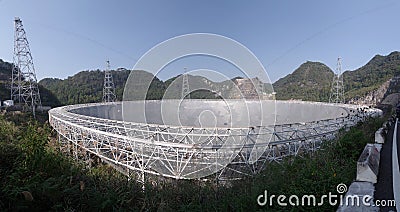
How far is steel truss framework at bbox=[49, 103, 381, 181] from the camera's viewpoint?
718 cm

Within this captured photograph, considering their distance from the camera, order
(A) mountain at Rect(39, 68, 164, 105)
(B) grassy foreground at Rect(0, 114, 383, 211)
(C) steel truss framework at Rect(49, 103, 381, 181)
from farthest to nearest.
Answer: (A) mountain at Rect(39, 68, 164, 105) < (C) steel truss framework at Rect(49, 103, 381, 181) < (B) grassy foreground at Rect(0, 114, 383, 211)

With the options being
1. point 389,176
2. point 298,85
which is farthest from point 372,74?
point 389,176

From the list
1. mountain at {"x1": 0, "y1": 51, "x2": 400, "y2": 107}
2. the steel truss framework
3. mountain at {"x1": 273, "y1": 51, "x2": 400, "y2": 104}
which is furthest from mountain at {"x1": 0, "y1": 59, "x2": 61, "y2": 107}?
mountain at {"x1": 273, "y1": 51, "x2": 400, "y2": 104}

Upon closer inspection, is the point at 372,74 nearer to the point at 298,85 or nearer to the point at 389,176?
the point at 298,85

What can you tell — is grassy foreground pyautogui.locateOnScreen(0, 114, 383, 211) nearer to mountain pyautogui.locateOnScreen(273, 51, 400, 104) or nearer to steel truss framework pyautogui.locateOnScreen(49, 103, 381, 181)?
steel truss framework pyautogui.locateOnScreen(49, 103, 381, 181)

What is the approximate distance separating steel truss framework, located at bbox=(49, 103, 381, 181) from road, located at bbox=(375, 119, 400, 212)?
299cm

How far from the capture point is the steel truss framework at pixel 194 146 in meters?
7.18

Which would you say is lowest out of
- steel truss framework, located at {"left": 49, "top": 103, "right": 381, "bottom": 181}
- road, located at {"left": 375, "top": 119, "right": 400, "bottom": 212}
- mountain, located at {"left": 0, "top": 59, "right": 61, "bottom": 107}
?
steel truss framework, located at {"left": 49, "top": 103, "right": 381, "bottom": 181}

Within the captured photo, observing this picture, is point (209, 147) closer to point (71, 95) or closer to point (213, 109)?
point (213, 109)

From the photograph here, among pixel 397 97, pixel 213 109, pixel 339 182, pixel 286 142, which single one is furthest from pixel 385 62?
pixel 339 182

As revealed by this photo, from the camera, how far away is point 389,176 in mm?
3562

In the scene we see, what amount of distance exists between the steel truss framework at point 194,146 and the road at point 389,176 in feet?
9.82

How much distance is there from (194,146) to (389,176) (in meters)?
4.67

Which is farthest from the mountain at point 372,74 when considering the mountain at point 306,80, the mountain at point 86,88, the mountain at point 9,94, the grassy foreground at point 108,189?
the mountain at point 9,94
